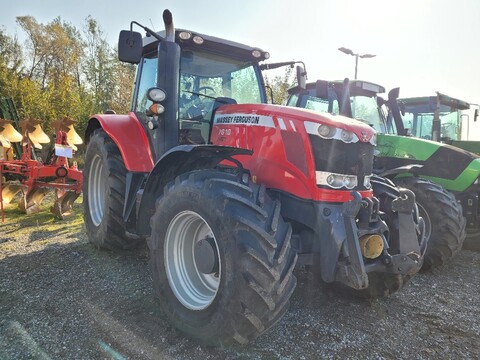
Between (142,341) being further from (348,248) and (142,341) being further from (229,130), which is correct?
(229,130)

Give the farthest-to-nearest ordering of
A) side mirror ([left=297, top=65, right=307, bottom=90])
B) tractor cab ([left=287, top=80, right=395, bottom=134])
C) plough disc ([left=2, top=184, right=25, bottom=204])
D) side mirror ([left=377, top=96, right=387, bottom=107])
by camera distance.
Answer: plough disc ([left=2, top=184, right=25, bottom=204]) < side mirror ([left=377, top=96, right=387, bottom=107]) < tractor cab ([left=287, top=80, right=395, bottom=134]) < side mirror ([left=297, top=65, right=307, bottom=90])

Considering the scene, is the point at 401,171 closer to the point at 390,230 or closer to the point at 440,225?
the point at 440,225

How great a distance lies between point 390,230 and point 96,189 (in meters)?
3.46

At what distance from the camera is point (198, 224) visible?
280cm

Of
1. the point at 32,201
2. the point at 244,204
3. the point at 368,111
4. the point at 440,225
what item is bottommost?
the point at 32,201

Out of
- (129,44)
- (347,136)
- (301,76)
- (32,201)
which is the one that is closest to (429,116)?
(301,76)

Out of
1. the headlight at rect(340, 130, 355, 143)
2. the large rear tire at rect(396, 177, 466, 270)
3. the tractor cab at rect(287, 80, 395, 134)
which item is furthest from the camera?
the tractor cab at rect(287, 80, 395, 134)

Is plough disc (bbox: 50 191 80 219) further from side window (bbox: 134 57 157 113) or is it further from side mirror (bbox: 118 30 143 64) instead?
side mirror (bbox: 118 30 143 64)

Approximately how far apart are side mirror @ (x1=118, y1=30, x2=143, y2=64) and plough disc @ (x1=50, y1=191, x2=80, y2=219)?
155 inches

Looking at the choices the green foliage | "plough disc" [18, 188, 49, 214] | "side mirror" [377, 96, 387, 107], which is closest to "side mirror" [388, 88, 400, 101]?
"side mirror" [377, 96, 387, 107]

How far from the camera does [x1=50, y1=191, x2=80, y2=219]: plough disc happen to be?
6.07 m

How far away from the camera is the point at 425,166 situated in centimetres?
500

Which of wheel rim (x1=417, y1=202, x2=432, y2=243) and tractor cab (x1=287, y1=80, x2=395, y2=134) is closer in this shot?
wheel rim (x1=417, y1=202, x2=432, y2=243)

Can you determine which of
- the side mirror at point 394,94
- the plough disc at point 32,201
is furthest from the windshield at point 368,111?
the plough disc at point 32,201
